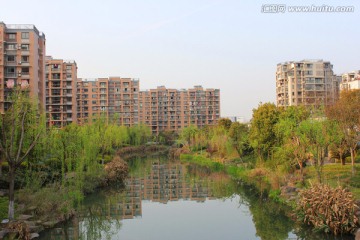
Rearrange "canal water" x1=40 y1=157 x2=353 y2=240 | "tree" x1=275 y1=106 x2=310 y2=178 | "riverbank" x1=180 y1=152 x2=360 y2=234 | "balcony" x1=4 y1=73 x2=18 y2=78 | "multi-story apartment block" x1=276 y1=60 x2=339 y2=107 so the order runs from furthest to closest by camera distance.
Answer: "multi-story apartment block" x1=276 y1=60 x2=339 y2=107
"balcony" x1=4 y1=73 x2=18 y2=78
"tree" x1=275 y1=106 x2=310 y2=178
"riverbank" x1=180 y1=152 x2=360 y2=234
"canal water" x1=40 y1=157 x2=353 y2=240

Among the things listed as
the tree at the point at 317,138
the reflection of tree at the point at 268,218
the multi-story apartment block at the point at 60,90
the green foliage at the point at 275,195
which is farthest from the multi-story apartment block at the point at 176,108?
the tree at the point at 317,138

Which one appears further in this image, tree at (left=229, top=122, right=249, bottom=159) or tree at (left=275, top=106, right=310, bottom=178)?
tree at (left=229, top=122, right=249, bottom=159)

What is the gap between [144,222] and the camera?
1321cm

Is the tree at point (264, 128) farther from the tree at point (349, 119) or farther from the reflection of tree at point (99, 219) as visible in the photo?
the reflection of tree at point (99, 219)

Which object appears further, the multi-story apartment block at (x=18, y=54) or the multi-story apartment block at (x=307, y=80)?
the multi-story apartment block at (x=307, y=80)

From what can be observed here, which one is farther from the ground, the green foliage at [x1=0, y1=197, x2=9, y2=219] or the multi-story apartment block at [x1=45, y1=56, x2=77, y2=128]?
Answer: the multi-story apartment block at [x1=45, y1=56, x2=77, y2=128]

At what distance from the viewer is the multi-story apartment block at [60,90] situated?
57.0m

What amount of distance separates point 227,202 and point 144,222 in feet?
15.5

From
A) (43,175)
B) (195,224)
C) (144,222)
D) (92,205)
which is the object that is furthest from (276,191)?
(43,175)

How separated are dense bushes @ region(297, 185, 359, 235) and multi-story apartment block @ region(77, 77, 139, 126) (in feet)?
205

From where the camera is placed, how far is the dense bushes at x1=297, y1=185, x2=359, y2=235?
10.1 metres


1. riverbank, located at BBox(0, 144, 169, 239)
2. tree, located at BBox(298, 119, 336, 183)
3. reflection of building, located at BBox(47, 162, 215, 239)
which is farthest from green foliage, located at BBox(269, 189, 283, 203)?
riverbank, located at BBox(0, 144, 169, 239)

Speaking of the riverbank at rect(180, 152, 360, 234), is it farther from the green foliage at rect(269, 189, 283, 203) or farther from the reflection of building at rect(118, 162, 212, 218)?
the reflection of building at rect(118, 162, 212, 218)

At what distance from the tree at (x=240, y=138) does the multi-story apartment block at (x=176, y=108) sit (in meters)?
50.9
